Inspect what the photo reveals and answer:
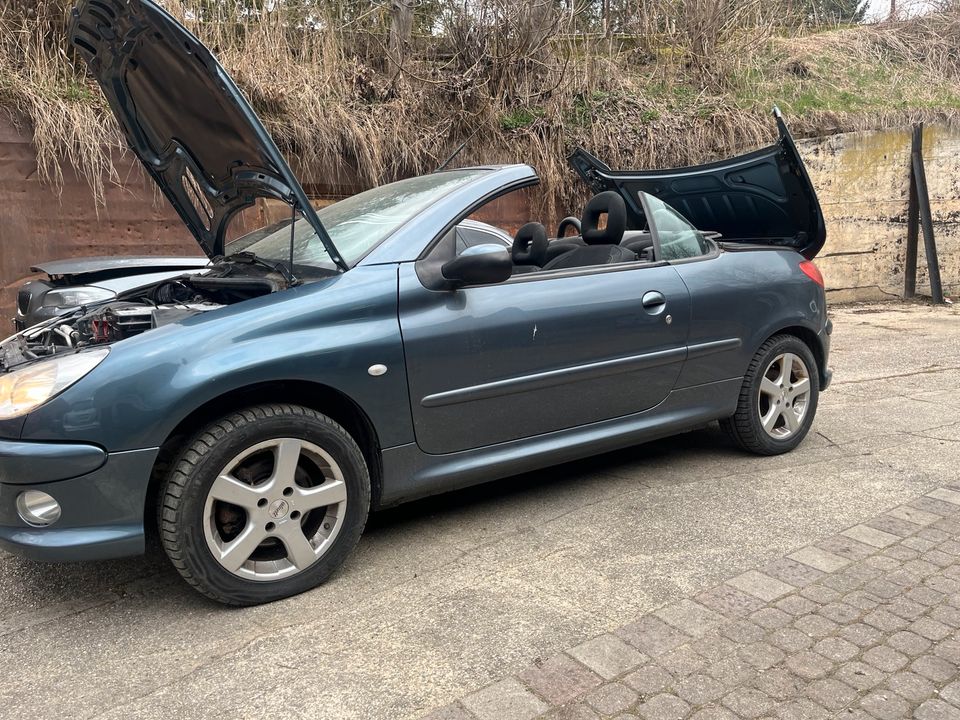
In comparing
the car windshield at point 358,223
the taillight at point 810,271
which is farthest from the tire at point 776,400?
the car windshield at point 358,223

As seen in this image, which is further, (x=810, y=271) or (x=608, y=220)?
(x=810, y=271)

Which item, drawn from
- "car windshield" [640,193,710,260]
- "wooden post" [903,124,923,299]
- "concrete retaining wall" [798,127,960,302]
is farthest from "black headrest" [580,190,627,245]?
"wooden post" [903,124,923,299]

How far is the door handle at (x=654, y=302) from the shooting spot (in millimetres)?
3740

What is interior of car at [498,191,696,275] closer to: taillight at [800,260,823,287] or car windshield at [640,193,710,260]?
car windshield at [640,193,710,260]

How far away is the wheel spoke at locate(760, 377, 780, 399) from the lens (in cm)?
429

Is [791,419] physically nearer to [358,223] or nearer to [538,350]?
[538,350]

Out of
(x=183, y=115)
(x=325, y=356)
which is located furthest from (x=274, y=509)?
(x=183, y=115)

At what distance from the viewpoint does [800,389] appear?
14.6 ft

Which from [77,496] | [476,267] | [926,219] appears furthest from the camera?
[926,219]

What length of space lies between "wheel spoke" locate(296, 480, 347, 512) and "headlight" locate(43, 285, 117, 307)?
2.57 metres

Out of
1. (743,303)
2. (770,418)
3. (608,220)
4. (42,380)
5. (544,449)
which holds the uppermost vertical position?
(608,220)

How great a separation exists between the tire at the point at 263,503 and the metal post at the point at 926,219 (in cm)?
990

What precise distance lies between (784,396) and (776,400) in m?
0.07

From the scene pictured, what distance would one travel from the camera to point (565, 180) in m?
9.23
